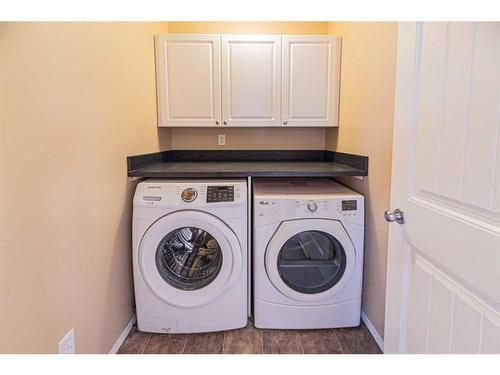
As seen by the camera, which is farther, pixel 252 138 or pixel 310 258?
pixel 252 138

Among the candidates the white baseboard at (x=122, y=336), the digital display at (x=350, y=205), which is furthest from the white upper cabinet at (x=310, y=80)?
the white baseboard at (x=122, y=336)

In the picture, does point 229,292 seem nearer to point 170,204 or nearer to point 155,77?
point 170,204

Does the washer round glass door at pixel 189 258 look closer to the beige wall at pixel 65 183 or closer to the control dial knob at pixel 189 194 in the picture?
the control dial knob at pixel 189 194

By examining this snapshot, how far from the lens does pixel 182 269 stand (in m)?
2.02

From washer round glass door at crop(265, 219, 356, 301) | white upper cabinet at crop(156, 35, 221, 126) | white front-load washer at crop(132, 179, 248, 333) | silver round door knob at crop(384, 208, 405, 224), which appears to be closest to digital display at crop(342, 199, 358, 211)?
washer round glass door at crop(265, 219, 356, 301)

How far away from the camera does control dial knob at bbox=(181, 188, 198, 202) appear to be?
6.05 ft

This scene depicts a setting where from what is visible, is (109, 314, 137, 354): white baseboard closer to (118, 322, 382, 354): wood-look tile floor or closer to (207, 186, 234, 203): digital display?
(118, 322, 382, 354): wood-look tile floor

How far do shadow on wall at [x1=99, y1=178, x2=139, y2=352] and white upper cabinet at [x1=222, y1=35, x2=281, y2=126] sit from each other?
985 millimetres

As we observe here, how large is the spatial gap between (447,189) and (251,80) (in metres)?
1.93

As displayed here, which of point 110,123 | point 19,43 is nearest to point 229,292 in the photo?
point 110,123

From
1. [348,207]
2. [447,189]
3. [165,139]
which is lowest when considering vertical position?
[348,207]

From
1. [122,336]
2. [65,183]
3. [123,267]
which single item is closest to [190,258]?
[123,267]

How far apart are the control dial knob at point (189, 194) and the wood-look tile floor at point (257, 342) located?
0.84m

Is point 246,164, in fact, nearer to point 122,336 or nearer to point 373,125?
point 373,125
